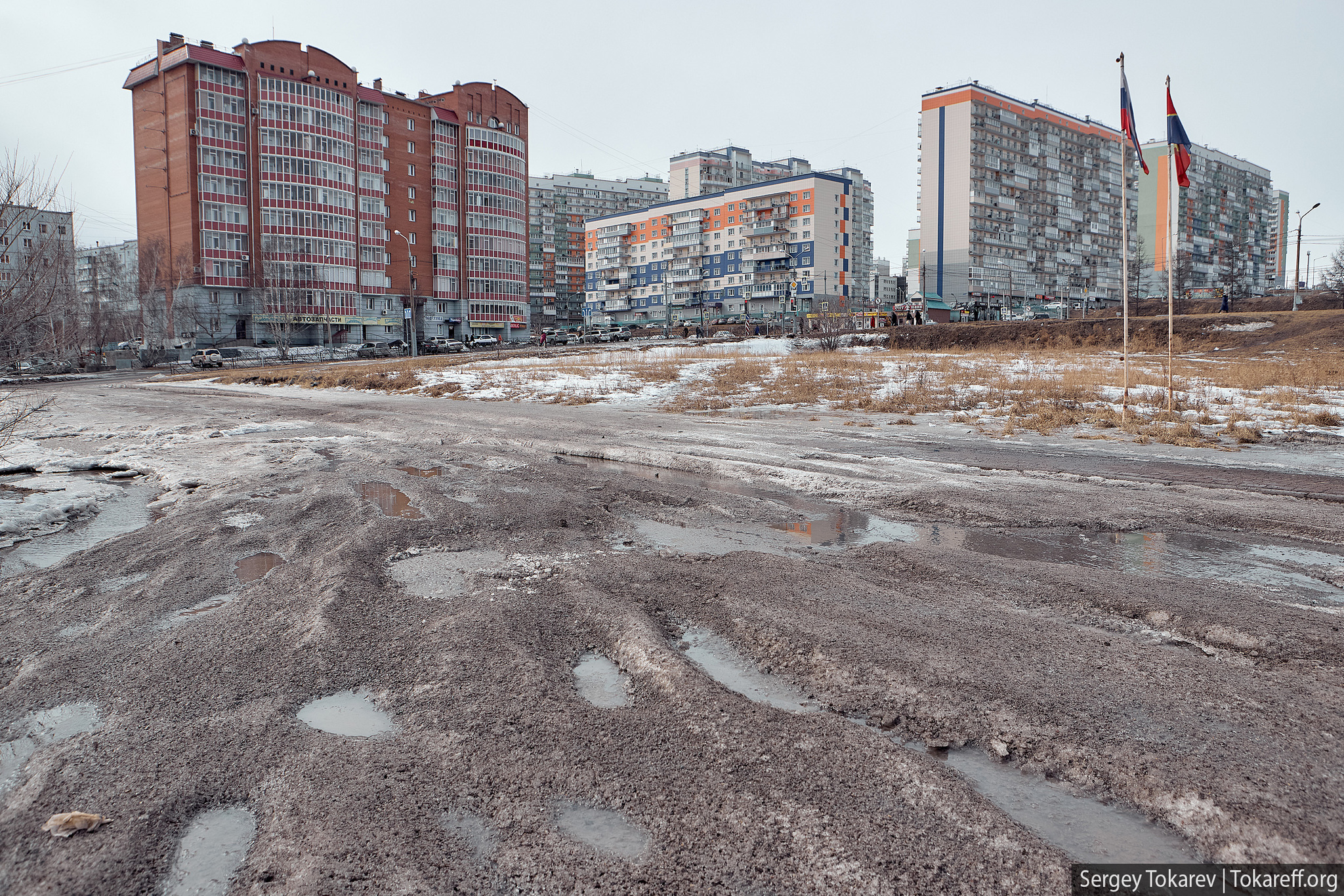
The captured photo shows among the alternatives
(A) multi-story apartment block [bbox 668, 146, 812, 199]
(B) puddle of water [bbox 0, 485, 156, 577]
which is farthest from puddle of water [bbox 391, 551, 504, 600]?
(A) multi-story apartment block [bbox 668, 146, 812, 199]

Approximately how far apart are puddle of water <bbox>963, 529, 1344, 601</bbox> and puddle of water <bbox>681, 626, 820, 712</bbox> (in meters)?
2.93

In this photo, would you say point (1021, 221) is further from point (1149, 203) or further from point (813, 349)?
point (813, 349)

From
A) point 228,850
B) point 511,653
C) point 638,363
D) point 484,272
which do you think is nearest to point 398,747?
point 228,850

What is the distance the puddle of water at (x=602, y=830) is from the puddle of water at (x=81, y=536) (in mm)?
5681

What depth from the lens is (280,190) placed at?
225ft

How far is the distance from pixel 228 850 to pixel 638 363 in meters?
34.2

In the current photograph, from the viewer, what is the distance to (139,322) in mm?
69812

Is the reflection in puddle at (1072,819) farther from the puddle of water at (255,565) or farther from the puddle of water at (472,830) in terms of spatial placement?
the puddle of water at (255,565)

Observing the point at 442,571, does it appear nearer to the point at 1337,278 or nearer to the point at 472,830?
the point at 472,830

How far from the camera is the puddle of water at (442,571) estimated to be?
5383mm

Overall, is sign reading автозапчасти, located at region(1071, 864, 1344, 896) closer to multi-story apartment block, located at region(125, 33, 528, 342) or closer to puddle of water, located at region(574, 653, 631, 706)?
puddle of water, located at region(574, 653, 631, 706)

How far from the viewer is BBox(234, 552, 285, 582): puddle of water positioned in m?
5.74

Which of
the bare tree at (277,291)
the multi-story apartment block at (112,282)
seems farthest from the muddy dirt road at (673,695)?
the multi-story apartment block at (112,282)

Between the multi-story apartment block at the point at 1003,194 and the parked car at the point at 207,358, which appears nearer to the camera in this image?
the parked car at the point at 207,358
